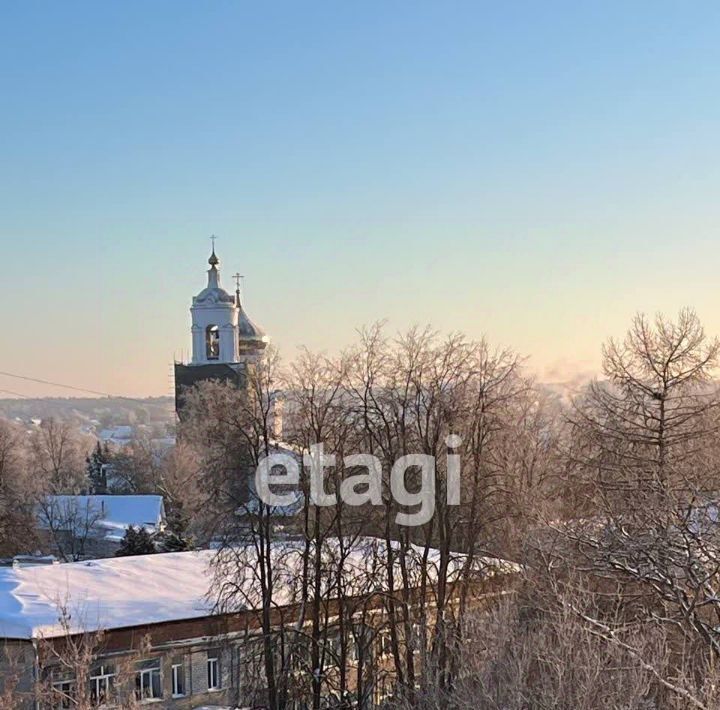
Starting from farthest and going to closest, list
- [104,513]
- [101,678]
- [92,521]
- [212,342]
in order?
[212,342]
[104,513]
[92,521]
[101,678]

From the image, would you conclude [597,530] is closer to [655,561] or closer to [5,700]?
[655,561]

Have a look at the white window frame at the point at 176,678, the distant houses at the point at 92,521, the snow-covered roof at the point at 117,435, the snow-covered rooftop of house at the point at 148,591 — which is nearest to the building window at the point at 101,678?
the snow-covered rooftop of house at the point at 148,591

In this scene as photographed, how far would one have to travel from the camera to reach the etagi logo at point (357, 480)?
20422mm

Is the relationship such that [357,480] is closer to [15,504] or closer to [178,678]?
[178,678]

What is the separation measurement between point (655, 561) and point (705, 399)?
28.4 ft

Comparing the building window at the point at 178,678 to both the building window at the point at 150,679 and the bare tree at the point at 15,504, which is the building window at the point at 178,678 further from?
the bare tree at the point at 15,504

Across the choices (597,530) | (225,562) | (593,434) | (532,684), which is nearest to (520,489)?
(593,434)

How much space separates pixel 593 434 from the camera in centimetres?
2067

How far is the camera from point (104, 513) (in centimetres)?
5338

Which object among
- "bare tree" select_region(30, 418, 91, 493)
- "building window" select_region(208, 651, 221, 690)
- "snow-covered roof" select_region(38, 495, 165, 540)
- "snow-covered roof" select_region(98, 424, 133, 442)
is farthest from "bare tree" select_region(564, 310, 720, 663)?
"snow-covered roof" select_region(98, 424, 133, 442)

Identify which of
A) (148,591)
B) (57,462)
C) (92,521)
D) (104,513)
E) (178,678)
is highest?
(57,462)

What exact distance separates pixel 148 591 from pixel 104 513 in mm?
31533

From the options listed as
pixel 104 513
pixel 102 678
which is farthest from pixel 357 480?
pixel 104 513

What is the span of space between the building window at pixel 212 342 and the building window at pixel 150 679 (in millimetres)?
33700
